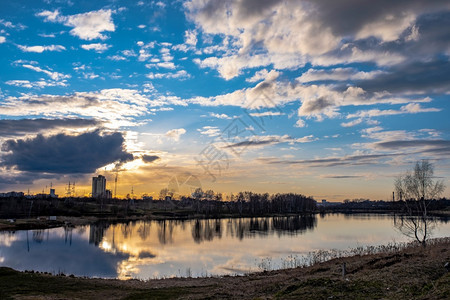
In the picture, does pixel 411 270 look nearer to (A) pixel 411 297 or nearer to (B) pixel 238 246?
(A) pixel 411 297

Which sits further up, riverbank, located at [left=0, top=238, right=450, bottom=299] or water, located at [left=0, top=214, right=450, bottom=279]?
riverbank, located at [left=0, top=238, right=450, bottom=299]

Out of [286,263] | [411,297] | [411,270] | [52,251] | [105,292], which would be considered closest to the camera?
[411,297]

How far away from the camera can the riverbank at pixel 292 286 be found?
15.7 meters

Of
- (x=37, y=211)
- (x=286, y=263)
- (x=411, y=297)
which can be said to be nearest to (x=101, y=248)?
(x=286, y=263)

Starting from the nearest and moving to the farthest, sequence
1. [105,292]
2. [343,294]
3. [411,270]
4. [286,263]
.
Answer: [343,294], [411,270], [105,292], [286,263]

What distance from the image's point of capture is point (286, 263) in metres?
38.8

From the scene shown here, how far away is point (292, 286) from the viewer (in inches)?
708

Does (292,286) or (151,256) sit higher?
(292,286)

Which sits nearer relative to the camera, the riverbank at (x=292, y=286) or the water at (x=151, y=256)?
the riverbank at (x=292, y=286)

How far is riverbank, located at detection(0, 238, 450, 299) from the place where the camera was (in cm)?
1567

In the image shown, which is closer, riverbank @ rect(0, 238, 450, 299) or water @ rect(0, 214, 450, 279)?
riverbank @ rect(0, 238, 450, 299)

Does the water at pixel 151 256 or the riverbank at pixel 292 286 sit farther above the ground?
the riverbank at pixel 292 286

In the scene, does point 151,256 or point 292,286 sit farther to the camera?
point 151,256

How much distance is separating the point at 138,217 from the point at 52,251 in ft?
284
